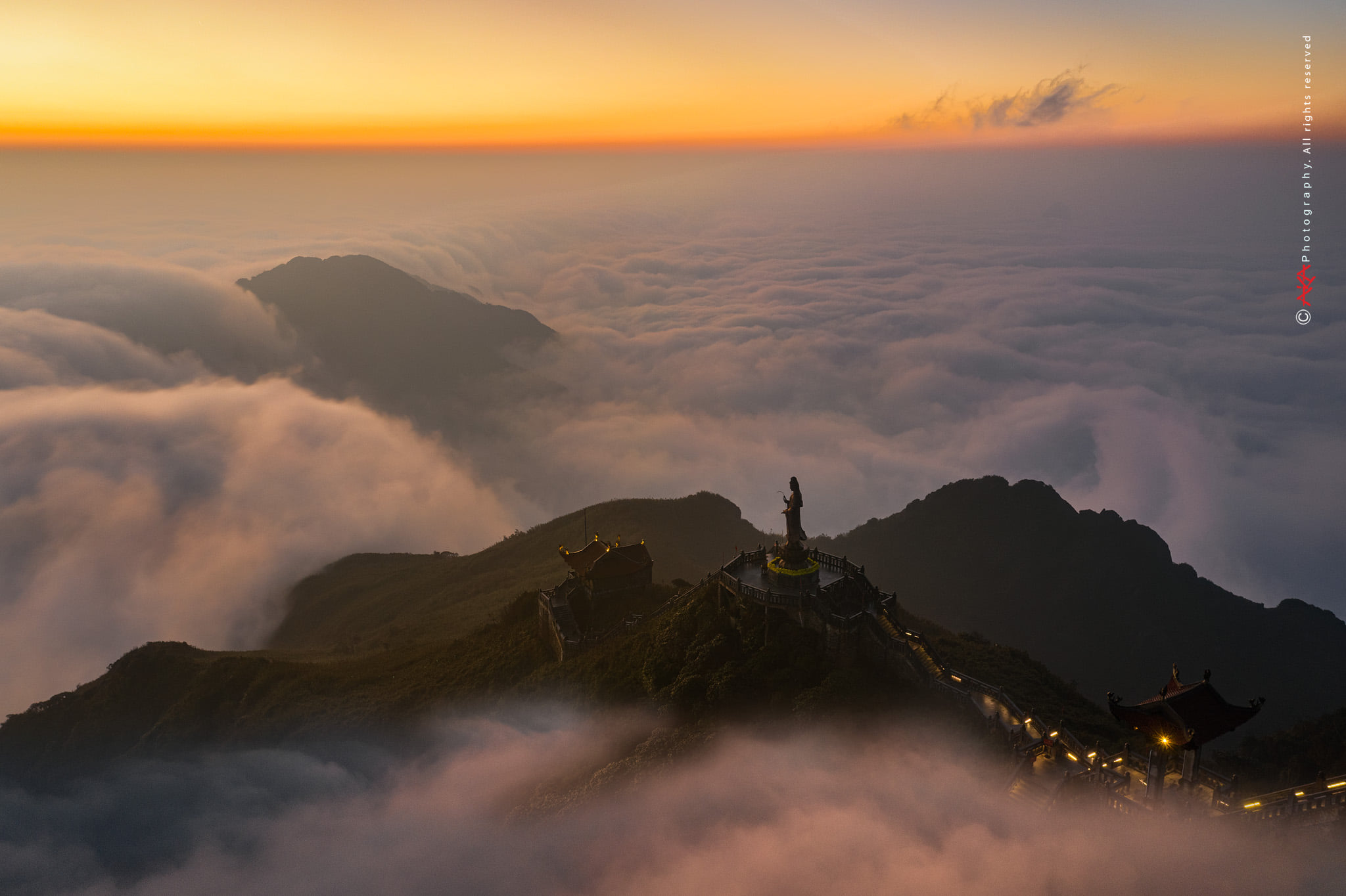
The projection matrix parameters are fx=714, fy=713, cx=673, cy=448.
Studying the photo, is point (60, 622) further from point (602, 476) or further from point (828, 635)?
point (828, 635)

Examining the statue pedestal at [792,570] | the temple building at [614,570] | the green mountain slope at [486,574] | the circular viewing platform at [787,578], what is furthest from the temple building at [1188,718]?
the green mountain slope at [486,574]

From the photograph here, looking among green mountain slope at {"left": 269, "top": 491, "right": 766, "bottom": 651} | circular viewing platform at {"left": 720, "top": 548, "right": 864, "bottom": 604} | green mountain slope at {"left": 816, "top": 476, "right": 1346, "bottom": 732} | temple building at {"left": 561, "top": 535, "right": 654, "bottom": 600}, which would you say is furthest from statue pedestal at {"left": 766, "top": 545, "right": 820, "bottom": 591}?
green mountain slope at {"left": 816, "top": 476, "right": 1346, "bottom": 732}

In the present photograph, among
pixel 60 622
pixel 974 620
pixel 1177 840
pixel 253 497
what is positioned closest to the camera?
pixel 1177 840

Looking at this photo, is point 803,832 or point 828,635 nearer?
point 803,832

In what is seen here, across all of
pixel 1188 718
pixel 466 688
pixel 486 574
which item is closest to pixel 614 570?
pixel 466 688

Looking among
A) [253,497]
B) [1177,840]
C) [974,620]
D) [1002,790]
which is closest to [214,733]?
[1002,790]

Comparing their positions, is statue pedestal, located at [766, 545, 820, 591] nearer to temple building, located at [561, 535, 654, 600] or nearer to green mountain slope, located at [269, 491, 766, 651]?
temple building, located at [561, 535, 654, 600]

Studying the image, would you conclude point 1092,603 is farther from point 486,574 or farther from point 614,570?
point 486,574
